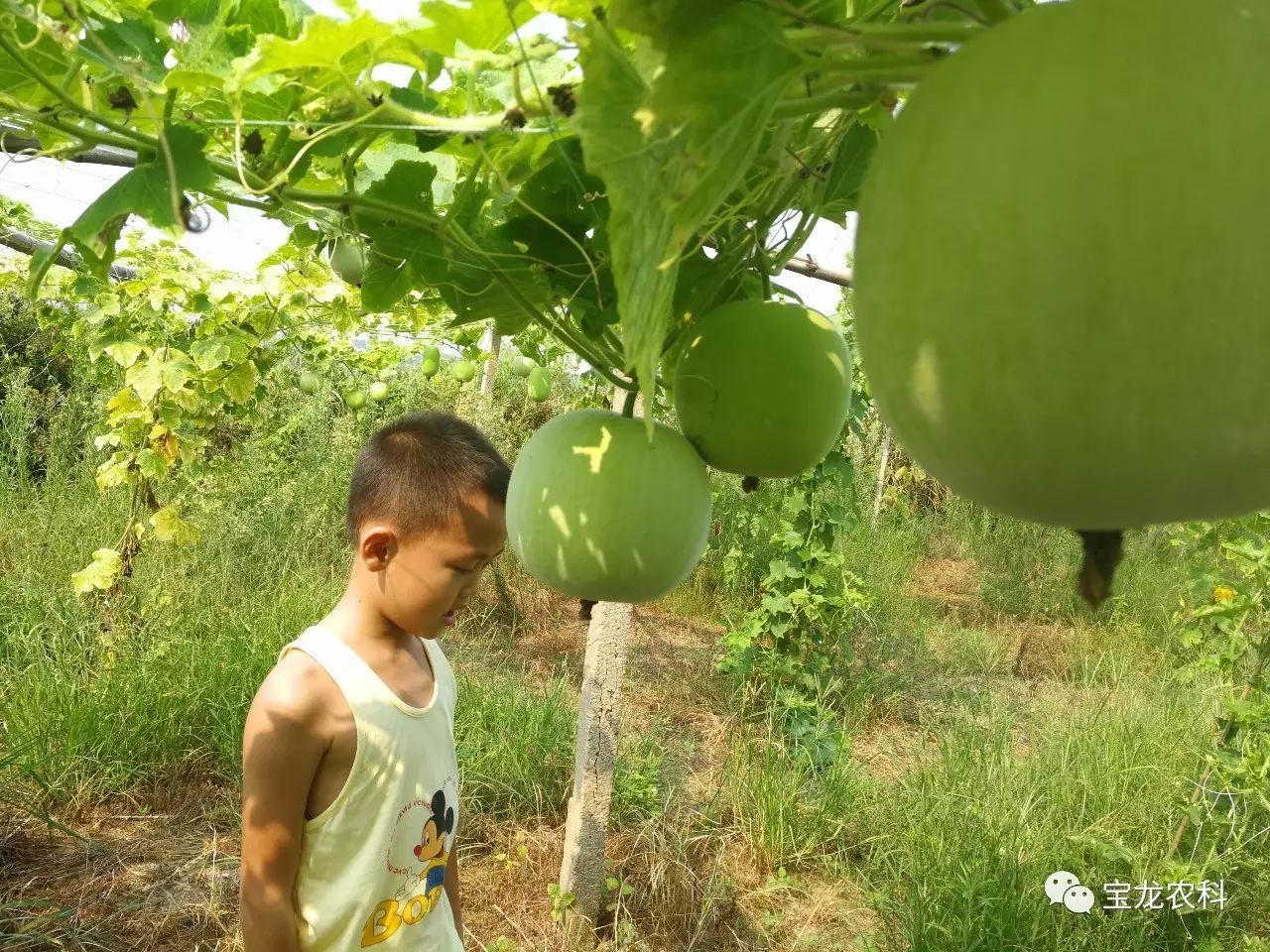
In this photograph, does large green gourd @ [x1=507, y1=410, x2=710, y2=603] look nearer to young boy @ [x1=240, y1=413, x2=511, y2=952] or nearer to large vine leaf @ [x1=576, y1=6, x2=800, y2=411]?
large vine leaf @ [x1=576, y1=6, x2=800, y2=411]

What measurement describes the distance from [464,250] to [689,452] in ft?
1.01

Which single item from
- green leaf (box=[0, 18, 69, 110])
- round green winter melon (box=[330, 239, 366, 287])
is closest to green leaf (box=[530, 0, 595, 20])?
green leaf (box=[0, 18, 69, 110])

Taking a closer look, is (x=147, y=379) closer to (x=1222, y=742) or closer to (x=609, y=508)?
(x=609, y=508)

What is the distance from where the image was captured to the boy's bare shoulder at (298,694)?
1339 millimetres

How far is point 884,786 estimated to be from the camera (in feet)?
12.0

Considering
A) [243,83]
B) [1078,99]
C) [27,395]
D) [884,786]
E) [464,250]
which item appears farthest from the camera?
[27,395]

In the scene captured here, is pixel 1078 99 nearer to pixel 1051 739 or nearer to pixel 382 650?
pixel 382 650

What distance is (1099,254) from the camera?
35 centimetres

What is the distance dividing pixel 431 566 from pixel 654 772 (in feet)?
7.60

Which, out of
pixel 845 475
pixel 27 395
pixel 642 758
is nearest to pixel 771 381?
pixel 642 758

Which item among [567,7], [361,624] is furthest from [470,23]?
[361,624]

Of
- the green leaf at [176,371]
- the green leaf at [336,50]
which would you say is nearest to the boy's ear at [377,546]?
→ the green leaf at [336,50]

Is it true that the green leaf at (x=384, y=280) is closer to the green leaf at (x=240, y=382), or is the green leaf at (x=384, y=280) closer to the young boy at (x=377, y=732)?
the young boy at (x=377, y=732)

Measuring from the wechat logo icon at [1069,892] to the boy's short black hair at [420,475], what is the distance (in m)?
2.37
